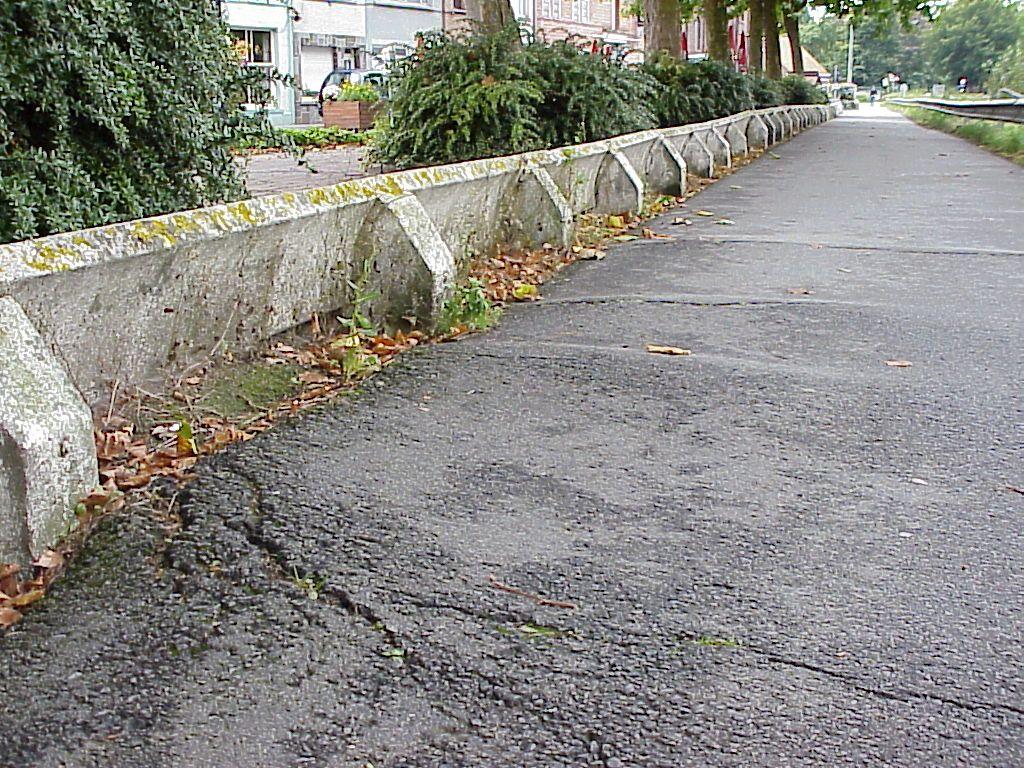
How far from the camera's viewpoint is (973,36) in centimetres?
15225

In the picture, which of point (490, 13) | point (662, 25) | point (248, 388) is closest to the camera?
point (248, 388)

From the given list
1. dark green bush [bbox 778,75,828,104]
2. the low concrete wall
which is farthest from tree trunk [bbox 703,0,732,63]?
the low concrete wall

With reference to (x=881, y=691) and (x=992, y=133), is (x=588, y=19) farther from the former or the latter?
(x=881, y=691)

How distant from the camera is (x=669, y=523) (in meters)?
3.56

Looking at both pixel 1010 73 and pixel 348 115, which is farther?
pixel 1010 73

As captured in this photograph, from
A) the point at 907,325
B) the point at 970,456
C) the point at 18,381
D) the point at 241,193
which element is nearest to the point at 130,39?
the point at 241,193

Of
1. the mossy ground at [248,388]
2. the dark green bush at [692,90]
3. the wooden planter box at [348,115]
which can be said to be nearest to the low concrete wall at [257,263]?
the mossy ground at [248,388]

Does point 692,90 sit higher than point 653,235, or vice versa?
point 692,90

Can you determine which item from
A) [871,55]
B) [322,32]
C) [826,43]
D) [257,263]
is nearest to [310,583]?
[257,263]

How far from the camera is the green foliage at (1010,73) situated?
Result: 9365 centimetres

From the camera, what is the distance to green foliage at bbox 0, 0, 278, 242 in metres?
4.51

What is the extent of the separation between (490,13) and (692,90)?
25.9 ft

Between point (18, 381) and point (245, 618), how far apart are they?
859 millimetres

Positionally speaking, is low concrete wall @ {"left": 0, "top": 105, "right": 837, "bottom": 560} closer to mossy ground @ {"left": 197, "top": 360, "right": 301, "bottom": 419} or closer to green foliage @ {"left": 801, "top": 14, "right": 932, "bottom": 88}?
mossy ground @ {"left": 197, "top": 360, "right": 301, "bottom": 419}
